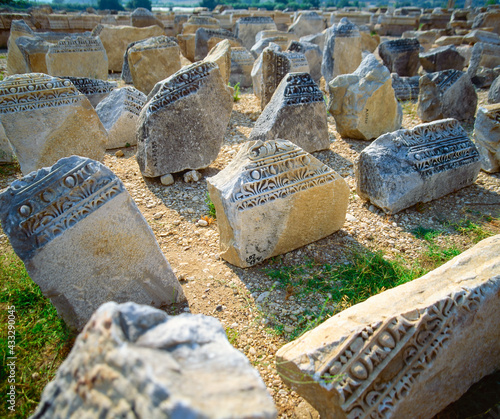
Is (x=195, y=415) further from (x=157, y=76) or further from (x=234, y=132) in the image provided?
(x=157, y=76)

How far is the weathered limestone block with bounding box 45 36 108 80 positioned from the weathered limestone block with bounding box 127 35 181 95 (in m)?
1.01

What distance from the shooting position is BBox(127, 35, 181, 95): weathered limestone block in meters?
5.73

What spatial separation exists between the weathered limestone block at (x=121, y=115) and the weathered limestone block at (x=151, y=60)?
146 cm

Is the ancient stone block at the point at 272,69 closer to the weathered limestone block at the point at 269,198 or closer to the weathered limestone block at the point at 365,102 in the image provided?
the weathered limestone block at the point at 365,102

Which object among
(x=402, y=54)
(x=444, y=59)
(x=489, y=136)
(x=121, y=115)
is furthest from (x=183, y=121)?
(x=444, y=59)

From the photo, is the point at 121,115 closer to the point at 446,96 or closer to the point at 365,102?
the point at 365,102

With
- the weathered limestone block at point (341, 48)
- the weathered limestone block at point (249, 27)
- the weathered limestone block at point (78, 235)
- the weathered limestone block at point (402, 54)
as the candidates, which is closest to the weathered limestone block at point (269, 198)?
the weathered limestone block at point (78, 235)

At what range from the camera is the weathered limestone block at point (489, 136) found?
12.0 ft

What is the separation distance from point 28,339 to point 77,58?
5.87 metres

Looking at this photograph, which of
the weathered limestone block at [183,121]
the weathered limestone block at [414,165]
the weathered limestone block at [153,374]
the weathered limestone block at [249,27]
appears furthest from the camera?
the weathered limestone block at [249,27]

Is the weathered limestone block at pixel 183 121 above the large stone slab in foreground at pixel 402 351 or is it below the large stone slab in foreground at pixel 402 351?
above

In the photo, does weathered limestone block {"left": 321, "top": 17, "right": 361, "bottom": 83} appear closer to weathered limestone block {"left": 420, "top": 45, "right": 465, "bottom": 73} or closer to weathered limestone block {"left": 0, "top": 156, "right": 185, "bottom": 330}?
weathered limestone block {"left": 420, "top": 45, "right": 465, "bottom": 73}

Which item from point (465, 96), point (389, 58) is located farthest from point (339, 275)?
point (389, 58)

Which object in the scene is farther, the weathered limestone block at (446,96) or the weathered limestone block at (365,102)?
the weathered limestone block at (446,96)
